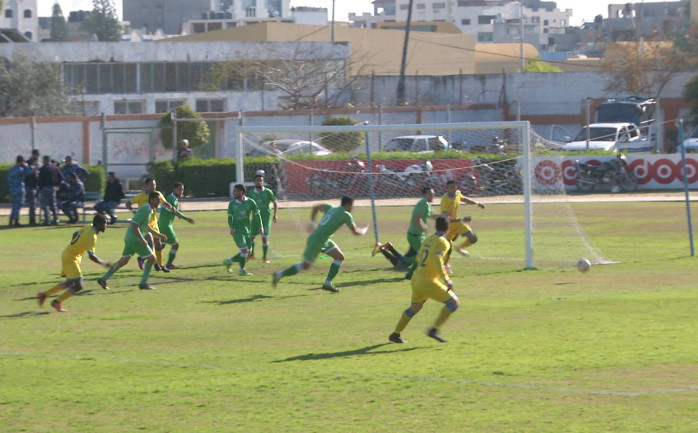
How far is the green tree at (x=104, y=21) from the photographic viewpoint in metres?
137

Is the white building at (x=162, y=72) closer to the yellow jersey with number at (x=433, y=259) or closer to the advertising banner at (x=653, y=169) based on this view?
the advertising banner at (x=653, y=169)

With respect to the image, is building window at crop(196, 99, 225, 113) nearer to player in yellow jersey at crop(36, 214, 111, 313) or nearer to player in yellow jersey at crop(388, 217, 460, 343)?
player in yellow jersey at crop(36, 214, 111, 313)

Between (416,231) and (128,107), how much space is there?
46.5 metres

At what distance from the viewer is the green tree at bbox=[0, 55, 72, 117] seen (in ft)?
188

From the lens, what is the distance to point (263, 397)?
10734 millimetres

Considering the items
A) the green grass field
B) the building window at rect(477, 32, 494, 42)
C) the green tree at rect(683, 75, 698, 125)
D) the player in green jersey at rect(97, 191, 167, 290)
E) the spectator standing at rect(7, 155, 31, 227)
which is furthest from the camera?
the building window at rect(477, 32, 494, 42)

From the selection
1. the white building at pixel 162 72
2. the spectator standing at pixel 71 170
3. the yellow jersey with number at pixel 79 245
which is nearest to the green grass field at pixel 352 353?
the yellow jersey with number at pixel 79 245

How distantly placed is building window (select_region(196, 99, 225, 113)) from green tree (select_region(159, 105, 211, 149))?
18.5 metres

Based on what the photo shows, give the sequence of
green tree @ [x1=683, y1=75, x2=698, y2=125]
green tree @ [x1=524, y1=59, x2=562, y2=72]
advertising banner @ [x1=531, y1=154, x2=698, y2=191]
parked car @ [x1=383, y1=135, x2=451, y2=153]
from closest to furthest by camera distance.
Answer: parked car @ [x1=383, y1=135, x2=451, y2=153], advertising banner @ [x1=531, y1=154, x2=698, y2=191], green tree @ [x1=683, y1=75, x2=698, y2=125], green tree @ [x1=524, y1=59, x2=562, y2=72]

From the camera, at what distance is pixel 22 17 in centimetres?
13350

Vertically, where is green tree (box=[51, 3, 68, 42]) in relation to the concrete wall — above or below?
above

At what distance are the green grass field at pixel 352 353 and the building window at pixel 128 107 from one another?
136ft

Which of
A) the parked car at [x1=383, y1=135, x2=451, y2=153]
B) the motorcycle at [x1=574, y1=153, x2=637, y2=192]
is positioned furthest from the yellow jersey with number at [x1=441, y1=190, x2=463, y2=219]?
the motorcycle at [x1=574, y1=153, x2=637, y2=192]

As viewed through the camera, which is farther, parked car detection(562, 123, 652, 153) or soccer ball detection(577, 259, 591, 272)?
parked car detection(562, 123, 652, 153)
